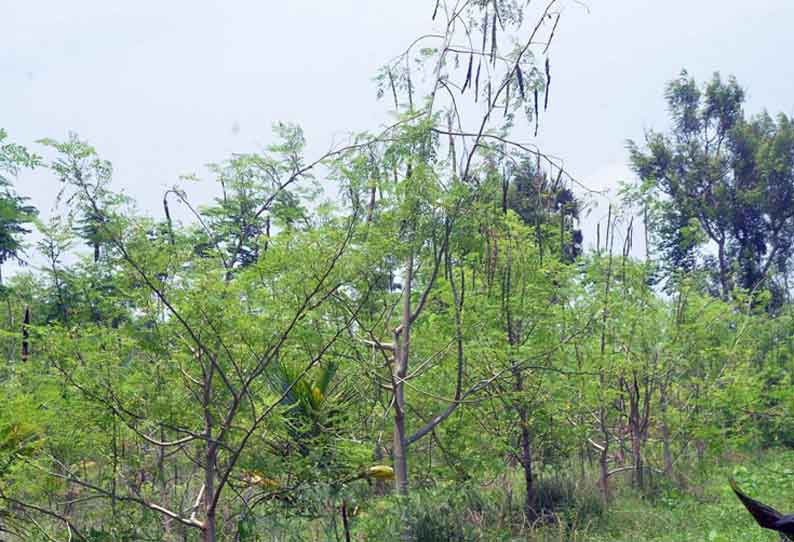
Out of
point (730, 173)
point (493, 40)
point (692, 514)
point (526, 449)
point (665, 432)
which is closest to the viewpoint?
point (493, 40)

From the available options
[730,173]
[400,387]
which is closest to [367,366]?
[400,387]

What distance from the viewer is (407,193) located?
7.61 meters

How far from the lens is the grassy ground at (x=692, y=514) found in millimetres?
9094

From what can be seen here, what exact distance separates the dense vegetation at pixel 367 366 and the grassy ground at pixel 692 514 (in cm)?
6

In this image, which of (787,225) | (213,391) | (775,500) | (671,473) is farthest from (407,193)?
(787,225)

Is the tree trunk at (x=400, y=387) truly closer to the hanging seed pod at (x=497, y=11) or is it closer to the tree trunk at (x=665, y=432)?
the hanging seed pod at (x=497, y=11)

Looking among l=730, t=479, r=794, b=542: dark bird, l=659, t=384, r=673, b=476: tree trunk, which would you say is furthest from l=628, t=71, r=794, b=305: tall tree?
l=730, t=479, r=794, b=542: dark bird

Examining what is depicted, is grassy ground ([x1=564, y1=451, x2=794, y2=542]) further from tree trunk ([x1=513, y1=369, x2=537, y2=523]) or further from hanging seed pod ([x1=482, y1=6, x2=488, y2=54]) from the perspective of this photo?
hanging seed pod ([x1=482, y1=6, x2=488, y2=54])

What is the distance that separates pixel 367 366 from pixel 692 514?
181 inches

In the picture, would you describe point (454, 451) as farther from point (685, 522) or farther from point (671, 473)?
point (671, 473)

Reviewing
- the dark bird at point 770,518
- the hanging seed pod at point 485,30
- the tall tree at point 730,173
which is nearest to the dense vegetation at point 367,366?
the hanging seed pod at point 485,30

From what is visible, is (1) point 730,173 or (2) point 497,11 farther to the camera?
(1) point 730,173

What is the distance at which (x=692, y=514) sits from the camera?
10.4 meters

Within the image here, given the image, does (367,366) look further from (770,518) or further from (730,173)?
(730,173)
